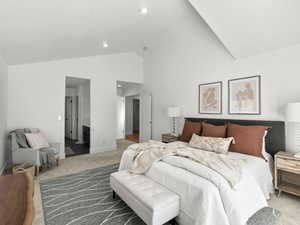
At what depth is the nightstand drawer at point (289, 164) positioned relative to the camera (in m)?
2.15

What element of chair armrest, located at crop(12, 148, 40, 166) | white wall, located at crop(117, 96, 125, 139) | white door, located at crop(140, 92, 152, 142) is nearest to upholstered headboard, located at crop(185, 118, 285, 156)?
white door, located at crop(140, 92, 152, 142)

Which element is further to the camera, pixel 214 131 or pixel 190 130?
pixel 190 130

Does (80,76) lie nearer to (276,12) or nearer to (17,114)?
(17,114)

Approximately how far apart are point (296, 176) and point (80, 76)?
215 inches

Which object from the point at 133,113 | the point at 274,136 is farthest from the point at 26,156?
the point at 133,113

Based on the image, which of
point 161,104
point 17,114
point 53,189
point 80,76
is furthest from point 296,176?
point 17,114

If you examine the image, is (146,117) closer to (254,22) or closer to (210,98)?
(210,98)

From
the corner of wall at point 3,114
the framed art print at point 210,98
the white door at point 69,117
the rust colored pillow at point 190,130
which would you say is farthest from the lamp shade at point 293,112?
the white door at point 69,117

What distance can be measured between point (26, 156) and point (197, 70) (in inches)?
172

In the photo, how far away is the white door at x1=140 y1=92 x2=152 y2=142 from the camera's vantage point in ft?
17.9

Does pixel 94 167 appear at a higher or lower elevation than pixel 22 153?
lower

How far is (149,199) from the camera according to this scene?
1.58 meters

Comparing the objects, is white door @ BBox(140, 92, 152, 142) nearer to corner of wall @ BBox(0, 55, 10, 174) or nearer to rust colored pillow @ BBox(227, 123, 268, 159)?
rust colored pillow @ BBox(227, 123, 268, 159)

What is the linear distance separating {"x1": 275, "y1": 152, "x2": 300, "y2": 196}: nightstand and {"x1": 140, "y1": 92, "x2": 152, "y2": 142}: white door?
365cm
